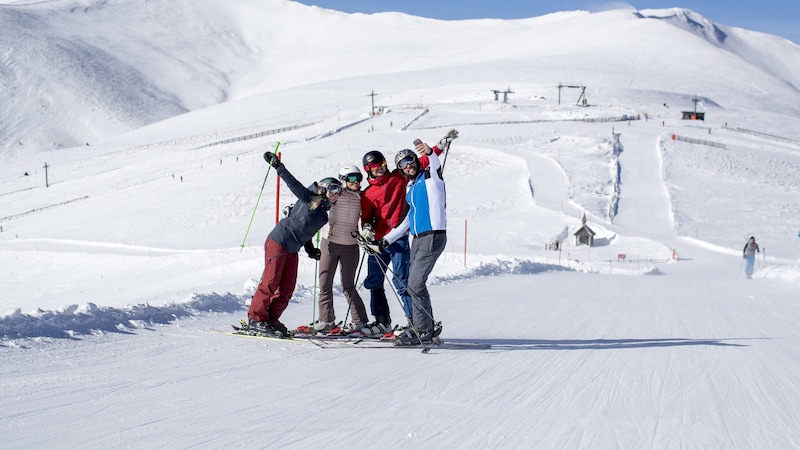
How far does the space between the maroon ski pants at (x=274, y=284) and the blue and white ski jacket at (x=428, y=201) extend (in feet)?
4.23

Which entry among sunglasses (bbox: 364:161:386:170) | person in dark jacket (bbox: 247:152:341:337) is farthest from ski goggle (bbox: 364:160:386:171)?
person in dark jacket (bbox: 247:152:341:337)

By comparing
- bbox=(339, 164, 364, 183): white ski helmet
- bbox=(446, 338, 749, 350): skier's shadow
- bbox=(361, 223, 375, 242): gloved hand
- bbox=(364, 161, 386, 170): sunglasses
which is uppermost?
bbox=(364, 161, 386, 170): sunglasses

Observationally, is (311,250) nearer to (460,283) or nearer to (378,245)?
(378,245)

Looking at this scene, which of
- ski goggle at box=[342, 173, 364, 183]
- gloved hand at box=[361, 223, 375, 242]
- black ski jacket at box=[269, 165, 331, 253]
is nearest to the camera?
gloved hand at box=[361, 223, 375, 242]

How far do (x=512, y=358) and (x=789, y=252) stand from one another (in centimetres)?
3172

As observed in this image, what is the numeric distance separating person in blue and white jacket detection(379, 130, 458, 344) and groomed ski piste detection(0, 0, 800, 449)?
37cm

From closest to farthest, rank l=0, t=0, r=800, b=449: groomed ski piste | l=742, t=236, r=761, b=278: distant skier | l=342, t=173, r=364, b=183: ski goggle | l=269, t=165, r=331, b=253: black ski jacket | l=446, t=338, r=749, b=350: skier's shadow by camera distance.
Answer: l=0, t=0, r=800, b=449: groomed ski piste → l=269, t=165, r=331, b=253: black ski jacket → l=342, t=173, r=364, b=183: ski goggle → l=446, t=338, r=749, b=350: skier's shadow → l=742, t=236, r=761, b=278: distant skier

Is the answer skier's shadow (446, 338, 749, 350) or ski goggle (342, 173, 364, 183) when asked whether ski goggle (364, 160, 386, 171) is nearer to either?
ski goggle (342, 173, 364, 183)

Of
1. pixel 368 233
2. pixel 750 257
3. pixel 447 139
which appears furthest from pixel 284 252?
pixel 750 257

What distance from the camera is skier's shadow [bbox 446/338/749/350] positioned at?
26.0 feet

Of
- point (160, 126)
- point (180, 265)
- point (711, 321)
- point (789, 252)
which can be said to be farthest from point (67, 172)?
point (711, 321)

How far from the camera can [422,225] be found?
724 centimetres

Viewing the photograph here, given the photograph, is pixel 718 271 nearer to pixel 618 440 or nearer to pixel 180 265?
pixel 180 265

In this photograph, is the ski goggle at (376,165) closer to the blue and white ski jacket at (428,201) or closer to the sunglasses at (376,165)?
the sunglasses at (376,165)
